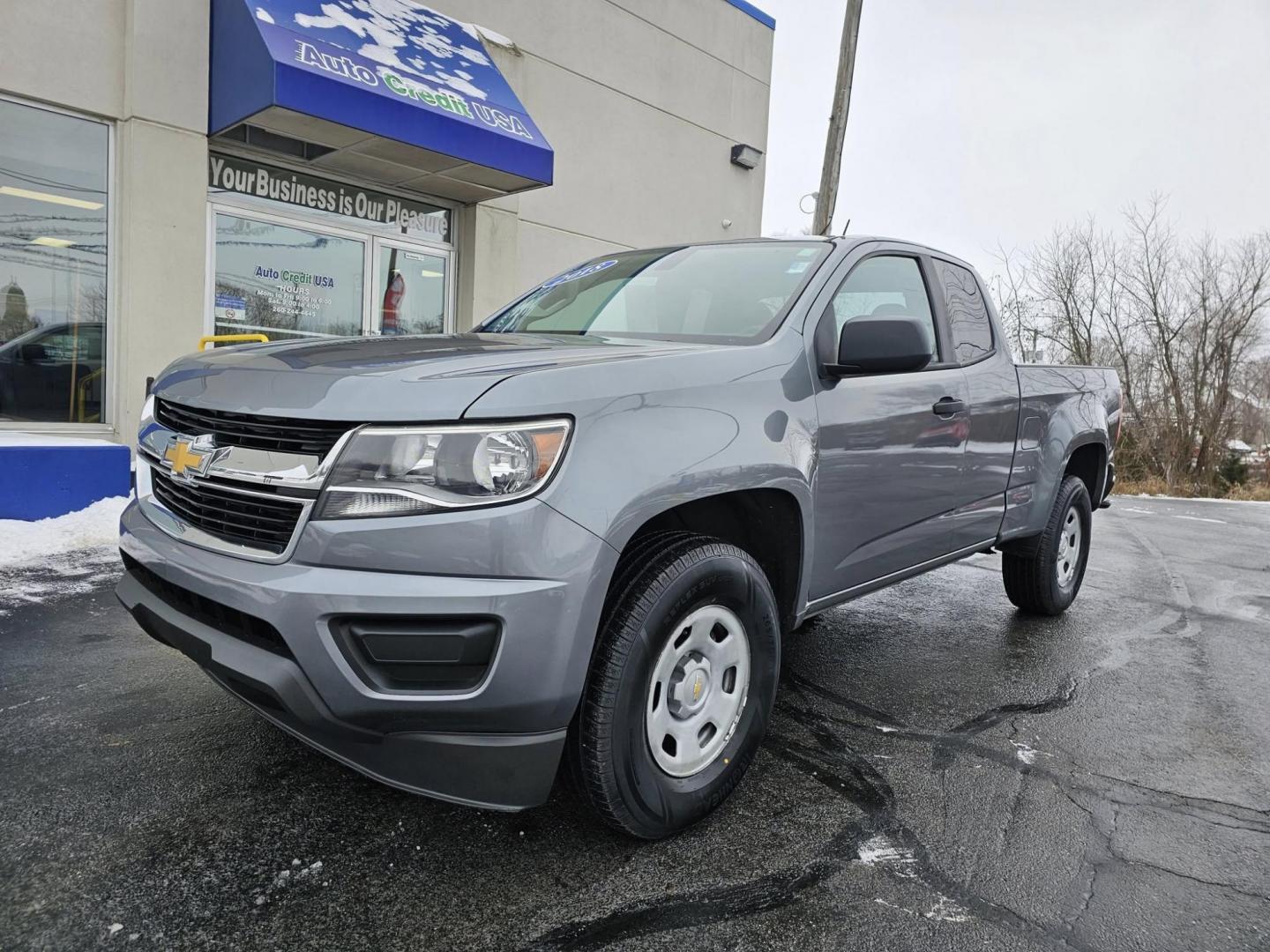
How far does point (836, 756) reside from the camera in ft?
10.2

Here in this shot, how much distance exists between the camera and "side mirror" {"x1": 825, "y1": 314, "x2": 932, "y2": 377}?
2.90 m

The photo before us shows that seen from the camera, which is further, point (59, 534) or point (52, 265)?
point (52, 265)

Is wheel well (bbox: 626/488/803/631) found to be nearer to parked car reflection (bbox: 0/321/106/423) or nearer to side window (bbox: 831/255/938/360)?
side window (bbox: 831/255/938/360)

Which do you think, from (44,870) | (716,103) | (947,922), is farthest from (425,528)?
(716,103)

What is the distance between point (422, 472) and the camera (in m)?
2.03

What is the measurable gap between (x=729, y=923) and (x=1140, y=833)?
54.5 inches

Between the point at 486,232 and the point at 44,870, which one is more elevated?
the point at 486,232

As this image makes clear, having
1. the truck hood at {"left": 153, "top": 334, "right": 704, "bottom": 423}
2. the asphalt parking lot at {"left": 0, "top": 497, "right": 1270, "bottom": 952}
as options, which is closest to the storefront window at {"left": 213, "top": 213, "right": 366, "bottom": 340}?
the asphalt parking lot at {"left": 0, "top": 497, "right": 1270, "bottom": 952}

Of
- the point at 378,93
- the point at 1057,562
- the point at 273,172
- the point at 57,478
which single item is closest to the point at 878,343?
the point at 1057,562

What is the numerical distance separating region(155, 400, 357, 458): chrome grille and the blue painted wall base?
4.45 m

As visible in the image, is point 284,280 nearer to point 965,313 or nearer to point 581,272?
point 581,272

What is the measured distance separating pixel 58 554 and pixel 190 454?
4.05 meters

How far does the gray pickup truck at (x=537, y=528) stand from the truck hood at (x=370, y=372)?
0.03ft

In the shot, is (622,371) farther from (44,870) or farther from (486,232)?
(486,232)
